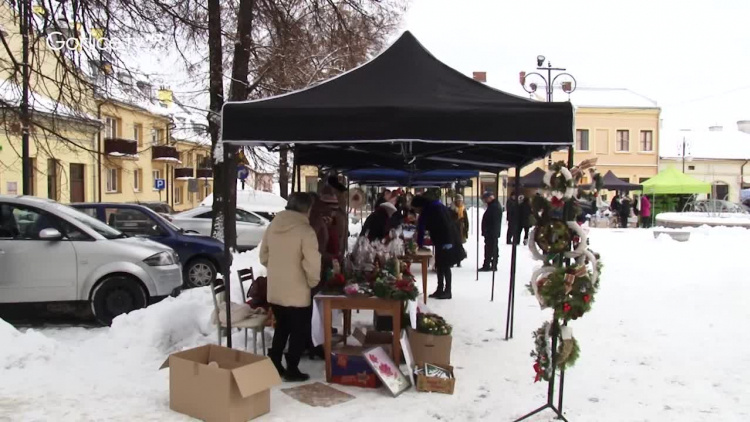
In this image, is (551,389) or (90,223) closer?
(551,389)

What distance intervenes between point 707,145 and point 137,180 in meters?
45.2

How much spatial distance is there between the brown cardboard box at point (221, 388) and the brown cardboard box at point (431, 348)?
4.89 ft

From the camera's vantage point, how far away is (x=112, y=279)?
26.1 ft

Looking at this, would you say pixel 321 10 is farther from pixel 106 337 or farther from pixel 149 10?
pixel 106 337

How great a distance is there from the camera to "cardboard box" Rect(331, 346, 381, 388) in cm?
543

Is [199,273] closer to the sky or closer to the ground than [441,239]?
closer to the ground

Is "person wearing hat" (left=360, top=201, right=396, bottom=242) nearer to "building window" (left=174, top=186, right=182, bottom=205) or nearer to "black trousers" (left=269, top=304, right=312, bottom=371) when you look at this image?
"black trousers" (left=269, top=304, right=312, bottom=371)

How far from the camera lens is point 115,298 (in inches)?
314

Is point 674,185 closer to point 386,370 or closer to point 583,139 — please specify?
point 583,139

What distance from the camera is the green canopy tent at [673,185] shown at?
29.7 meters

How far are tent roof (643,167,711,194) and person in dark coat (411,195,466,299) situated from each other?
23259mm

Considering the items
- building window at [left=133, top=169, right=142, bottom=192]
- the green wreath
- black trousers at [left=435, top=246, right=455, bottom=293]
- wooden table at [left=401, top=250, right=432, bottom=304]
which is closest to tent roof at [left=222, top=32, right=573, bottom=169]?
the green wreath

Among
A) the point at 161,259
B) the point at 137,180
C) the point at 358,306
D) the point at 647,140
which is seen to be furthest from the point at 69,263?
the point at 647,140

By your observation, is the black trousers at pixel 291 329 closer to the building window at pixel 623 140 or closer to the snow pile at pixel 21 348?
the snow pile at pixel 21 348
